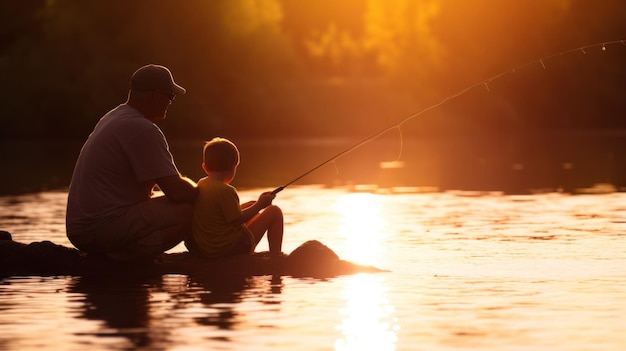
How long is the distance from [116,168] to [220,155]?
70cm

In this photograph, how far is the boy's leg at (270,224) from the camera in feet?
33.4

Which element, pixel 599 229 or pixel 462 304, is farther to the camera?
pixel 599 229

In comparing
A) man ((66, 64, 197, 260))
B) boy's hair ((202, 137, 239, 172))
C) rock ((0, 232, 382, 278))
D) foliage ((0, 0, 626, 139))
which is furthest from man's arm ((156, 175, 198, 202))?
foliage ((0, 0, 626, 139))

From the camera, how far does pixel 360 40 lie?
276 feet

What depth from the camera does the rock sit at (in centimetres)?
1005

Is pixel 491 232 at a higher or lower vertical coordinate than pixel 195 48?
lower

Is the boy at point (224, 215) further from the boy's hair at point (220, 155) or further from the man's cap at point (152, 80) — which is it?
the man's cap at point (152, 80)

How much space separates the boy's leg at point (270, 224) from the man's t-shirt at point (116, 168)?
2.75 feet

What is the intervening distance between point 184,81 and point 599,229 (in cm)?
3572

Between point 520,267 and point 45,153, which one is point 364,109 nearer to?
point 45,153

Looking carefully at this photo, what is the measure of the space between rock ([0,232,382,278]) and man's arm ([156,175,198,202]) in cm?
55

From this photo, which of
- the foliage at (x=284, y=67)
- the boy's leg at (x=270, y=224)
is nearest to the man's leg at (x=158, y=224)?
the boy's leg at (x=270, y=224)

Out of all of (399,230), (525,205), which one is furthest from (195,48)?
(399,230)

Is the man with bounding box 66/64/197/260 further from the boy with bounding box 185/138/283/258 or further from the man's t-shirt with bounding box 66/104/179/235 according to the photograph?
the boy with bounding box 185/138/283/258
